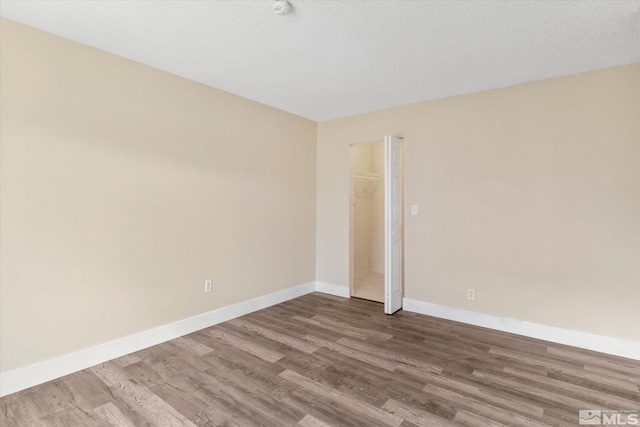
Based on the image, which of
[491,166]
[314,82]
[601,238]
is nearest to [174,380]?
[314,82]

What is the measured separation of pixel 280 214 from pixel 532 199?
2.88m

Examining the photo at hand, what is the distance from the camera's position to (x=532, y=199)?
9.88 ft

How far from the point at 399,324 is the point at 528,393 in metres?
1.37

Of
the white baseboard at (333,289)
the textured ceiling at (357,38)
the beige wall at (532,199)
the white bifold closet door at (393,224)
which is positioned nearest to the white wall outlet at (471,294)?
the beige wall at (532,199)

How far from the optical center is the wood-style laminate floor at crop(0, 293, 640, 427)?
184cm

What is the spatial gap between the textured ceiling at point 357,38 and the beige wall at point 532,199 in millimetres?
309

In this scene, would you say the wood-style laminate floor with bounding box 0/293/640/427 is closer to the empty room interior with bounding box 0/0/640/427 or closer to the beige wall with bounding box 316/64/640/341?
the empty room interior with bounding box 0/0/640/427

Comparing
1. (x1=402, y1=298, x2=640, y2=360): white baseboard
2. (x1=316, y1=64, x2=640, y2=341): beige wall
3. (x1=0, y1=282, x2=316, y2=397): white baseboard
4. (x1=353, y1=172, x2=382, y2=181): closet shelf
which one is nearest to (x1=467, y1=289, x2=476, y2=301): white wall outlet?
(x1=316, y1=64, x2=640, y2=341): beige wall

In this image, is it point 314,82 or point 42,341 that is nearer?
point 42,341

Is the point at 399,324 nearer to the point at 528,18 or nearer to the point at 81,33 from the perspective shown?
the point at 528,18

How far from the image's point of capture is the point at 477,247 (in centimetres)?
333

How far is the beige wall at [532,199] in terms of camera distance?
2.63 m

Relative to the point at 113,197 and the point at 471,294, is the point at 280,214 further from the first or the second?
the point at 471,294

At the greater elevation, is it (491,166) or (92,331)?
(491,166)
